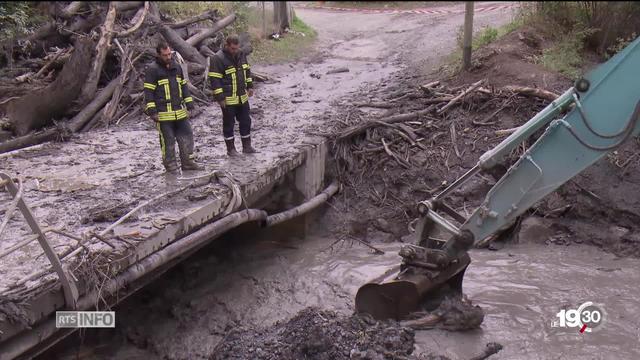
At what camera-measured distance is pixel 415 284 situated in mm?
5523

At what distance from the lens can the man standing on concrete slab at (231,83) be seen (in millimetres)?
6887

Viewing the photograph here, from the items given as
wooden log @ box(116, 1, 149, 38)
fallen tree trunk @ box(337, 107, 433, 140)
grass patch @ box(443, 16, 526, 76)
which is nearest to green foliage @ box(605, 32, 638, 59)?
grass patch @ box(443, 16, 526, 76)

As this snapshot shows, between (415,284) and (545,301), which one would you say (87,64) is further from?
(545,301)

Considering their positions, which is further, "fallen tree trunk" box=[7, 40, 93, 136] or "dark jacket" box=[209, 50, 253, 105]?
"fallen tree trunk" box=[7, 40, 93, 136]

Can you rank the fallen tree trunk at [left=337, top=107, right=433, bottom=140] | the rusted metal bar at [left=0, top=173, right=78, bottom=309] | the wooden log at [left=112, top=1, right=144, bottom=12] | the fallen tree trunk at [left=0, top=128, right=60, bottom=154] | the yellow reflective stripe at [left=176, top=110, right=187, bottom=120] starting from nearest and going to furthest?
the rusted metal bar at [left=0, top=173, right=78, bottom=309] < the yellow reflective stripe at [left=176, top=110, right=187, bottom=120] < the fallen tree trunk at [left=0, top=128, right=60, bottom=154] < the fallen tree trunk at [left=337, top=107, right=433, bottom=140] < the wooden log at [left=112, top=1, right=144, bottom=12]

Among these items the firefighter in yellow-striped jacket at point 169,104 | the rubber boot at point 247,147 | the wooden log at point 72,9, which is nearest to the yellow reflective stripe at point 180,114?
the firefighter in yellow-striped jacket at point 169,104

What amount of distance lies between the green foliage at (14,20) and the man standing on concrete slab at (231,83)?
5208 millimetres

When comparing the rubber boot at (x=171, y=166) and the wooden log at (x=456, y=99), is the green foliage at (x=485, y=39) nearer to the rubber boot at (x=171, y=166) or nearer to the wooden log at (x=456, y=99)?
the wooden log at (x=456, y=99)

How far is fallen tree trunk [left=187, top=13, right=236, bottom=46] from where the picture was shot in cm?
1226

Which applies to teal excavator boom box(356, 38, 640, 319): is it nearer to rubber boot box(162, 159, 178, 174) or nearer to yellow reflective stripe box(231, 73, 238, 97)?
rubber boot box(162, 159, 178, 174)

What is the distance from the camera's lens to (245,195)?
22.0 feet

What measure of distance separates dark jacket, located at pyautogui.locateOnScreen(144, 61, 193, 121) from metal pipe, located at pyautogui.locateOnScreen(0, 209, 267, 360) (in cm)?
137

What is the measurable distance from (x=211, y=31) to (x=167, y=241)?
809 cm

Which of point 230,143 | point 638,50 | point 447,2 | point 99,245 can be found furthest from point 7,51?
point 447,2
